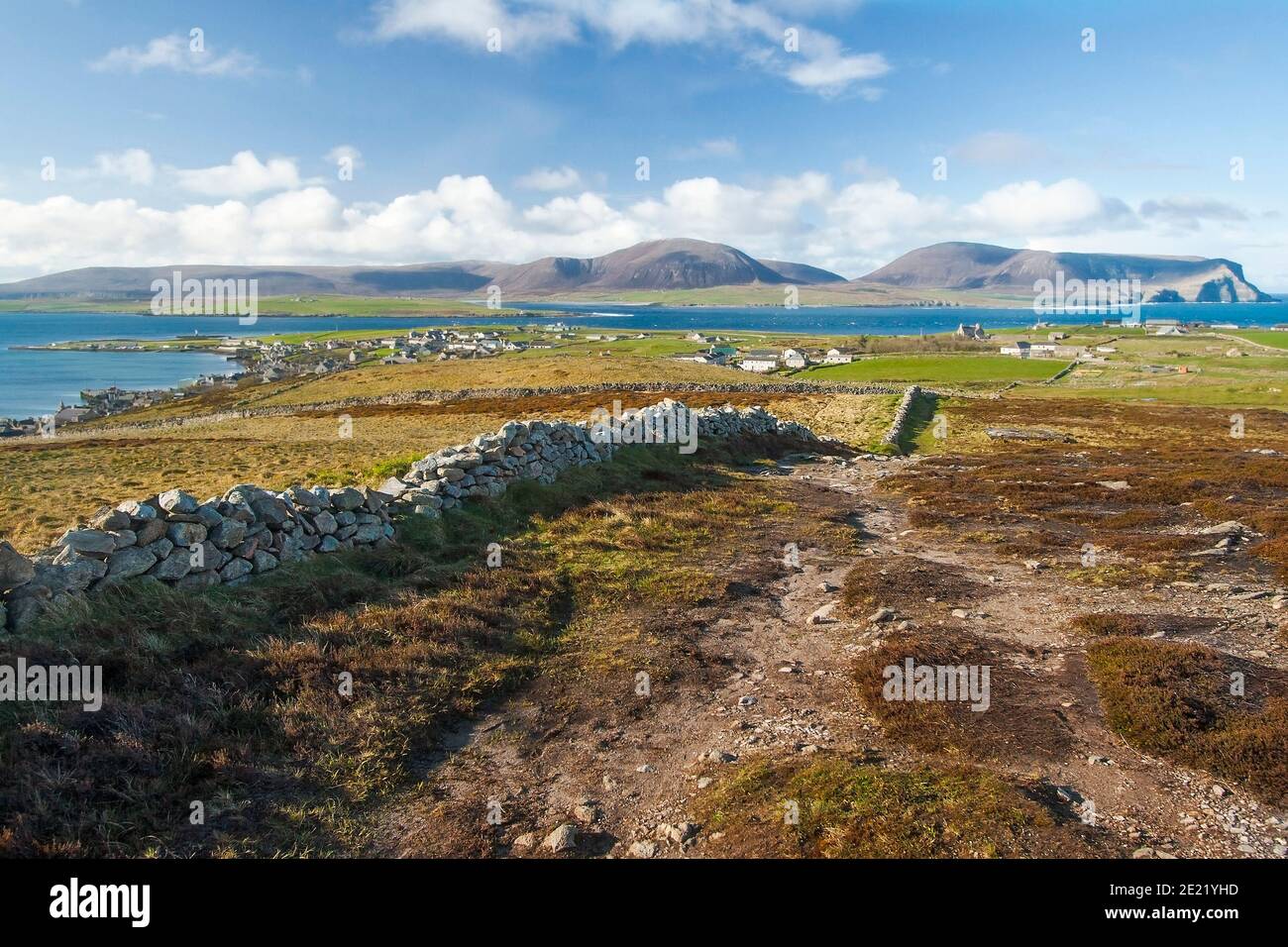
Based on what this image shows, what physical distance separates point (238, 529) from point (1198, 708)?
1218 cm

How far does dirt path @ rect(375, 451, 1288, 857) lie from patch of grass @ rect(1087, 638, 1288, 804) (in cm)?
23

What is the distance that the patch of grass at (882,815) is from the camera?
537 cm

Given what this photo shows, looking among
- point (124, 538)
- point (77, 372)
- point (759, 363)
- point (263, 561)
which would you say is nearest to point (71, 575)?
point (124, 538)

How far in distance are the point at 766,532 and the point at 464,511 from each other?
683 centimetres

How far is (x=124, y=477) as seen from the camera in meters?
26.8

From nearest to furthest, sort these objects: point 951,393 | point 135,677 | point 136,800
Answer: point 136,800
point 135,677
point 951,393

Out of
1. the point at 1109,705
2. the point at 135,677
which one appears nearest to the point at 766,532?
the point at 1109,705

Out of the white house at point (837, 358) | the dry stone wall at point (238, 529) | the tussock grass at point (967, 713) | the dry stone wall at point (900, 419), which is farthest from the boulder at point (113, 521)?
the white house at point (837, 358)

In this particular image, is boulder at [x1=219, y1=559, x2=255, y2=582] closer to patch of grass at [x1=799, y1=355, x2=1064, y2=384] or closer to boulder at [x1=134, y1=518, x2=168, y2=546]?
boulder at [x1=134, y1=518, x2=168, y2=546]

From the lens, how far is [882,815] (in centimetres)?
576

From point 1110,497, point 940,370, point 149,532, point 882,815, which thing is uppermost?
point 940,370

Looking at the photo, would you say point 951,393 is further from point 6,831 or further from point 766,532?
point 6,831

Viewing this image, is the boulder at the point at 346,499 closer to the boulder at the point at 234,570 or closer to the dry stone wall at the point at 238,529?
the dry stone wall at the point at 238,529

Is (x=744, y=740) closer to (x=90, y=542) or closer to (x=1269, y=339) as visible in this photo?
(x=90, y=542)
